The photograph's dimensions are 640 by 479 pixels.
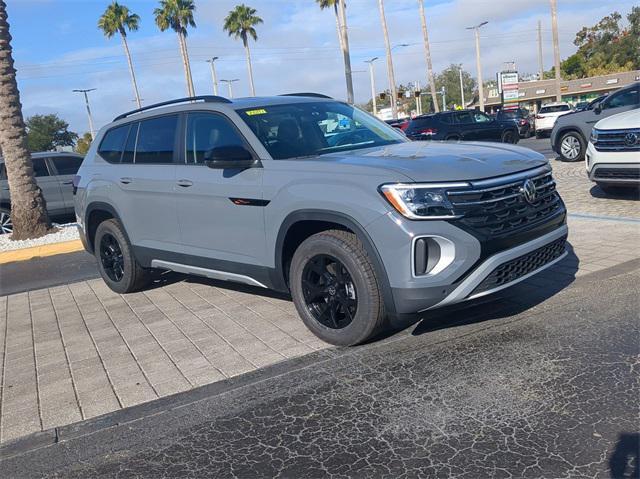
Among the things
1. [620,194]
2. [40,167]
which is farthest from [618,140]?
[40,167]

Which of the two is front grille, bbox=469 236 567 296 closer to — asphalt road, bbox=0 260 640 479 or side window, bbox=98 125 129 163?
asphalt road, bbox=0 260 640 479

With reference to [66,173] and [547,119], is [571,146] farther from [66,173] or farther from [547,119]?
[547,119]

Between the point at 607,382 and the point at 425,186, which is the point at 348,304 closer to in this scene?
the point at 425,186

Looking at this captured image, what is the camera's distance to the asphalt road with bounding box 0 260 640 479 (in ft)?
9.57

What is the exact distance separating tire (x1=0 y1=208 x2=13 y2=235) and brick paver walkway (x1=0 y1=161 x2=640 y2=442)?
555cm

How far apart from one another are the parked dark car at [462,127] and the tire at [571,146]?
7949 millimetres

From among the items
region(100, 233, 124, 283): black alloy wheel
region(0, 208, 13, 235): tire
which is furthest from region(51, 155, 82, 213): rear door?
region(100, 233, 124, 283): black alloy wheel

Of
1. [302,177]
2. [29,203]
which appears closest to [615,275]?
[302,177]

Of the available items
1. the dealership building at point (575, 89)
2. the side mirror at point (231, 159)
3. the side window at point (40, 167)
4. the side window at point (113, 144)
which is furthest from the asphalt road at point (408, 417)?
the dealership building at point (575, 89)

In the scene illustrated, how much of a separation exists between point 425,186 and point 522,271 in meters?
1.02

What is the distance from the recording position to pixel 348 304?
4301 mm

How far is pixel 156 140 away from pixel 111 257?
5.39 feet

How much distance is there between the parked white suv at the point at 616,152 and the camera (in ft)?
26.8

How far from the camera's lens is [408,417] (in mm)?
3318
